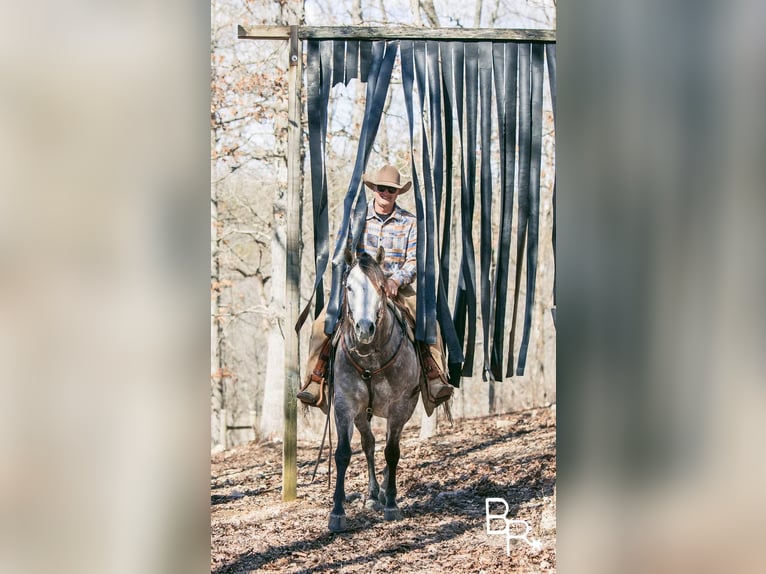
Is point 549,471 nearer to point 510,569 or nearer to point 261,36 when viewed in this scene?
point 510,569

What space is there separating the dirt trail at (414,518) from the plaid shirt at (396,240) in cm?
148

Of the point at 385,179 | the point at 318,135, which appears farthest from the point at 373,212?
the point at 318,135

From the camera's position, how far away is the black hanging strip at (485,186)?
5469 millimetres

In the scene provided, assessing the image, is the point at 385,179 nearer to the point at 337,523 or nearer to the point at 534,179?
the point at 534,179

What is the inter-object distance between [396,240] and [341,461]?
1710mm

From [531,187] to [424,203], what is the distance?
0.80 metres

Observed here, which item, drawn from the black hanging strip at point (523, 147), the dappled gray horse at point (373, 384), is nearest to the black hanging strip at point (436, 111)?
the black hanging strip at point (523, 147)

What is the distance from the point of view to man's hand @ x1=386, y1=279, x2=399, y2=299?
5.54 m

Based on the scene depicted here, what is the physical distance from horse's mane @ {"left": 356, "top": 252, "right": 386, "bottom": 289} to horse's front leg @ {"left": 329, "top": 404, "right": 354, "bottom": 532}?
1.03m

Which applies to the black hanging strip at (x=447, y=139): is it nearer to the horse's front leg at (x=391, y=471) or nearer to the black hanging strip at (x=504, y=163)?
the black hanging strip at (x=504, y=163)
